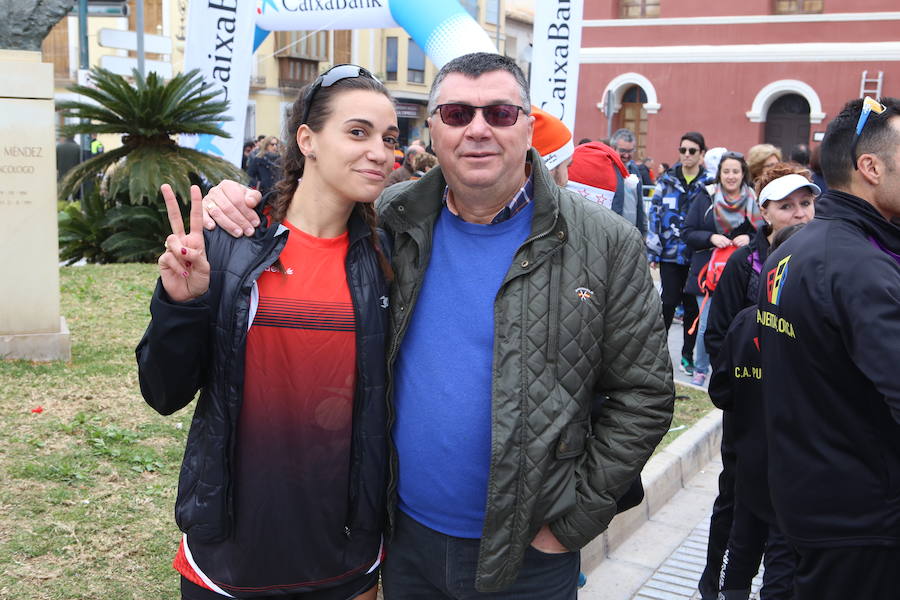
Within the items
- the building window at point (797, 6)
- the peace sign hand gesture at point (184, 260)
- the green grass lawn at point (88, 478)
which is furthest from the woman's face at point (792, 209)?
the building window at point (797, 6)

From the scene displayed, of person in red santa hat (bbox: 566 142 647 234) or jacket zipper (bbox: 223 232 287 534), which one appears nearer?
jacket zipper (bbox: 223 232 287 534)

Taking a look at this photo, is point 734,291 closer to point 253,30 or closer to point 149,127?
point 253,30

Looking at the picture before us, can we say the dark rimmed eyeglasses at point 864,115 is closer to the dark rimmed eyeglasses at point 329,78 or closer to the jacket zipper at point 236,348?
the dark rimmed eyeglasses at point 329,78

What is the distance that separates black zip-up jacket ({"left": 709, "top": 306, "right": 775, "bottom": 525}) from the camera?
3.75 meters

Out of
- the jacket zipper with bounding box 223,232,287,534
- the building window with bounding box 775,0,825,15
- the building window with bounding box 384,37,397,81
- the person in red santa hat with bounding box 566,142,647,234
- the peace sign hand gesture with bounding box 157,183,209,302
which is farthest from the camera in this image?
the building window with bounding box 384,37,397,81

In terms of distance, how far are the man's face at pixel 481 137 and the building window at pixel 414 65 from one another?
4770cm

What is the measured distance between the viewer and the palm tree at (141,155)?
1149 centimetres

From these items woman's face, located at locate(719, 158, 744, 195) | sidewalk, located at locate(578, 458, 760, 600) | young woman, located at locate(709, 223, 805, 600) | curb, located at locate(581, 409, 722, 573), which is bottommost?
sidewalk, located at locate(578, 458, 760, 600)

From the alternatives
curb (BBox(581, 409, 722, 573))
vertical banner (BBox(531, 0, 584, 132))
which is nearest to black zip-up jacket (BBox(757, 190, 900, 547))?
curb (BBox(581, 409, 722, 573))

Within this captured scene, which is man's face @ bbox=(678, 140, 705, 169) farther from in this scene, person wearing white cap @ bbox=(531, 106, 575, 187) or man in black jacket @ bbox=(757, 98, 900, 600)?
man in black jacket @ bbox=(757, 98, 900, 600)

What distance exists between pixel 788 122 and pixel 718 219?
2095 cm

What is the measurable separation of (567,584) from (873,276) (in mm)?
1220

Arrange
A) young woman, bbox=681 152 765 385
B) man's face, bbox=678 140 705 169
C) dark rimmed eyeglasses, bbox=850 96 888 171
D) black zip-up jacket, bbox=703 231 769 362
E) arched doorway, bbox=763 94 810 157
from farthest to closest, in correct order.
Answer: arched doorway, bbox=763 94 810 157, man's face, bbox=678 140 705 169, young woman, bbox=681 152 765 385, black zip-up jacket, bbox=703 231 769 362, dark rimmed eyeglasses, bbox=850 96 888 171

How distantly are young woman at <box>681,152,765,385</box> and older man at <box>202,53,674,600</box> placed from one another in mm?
5484
